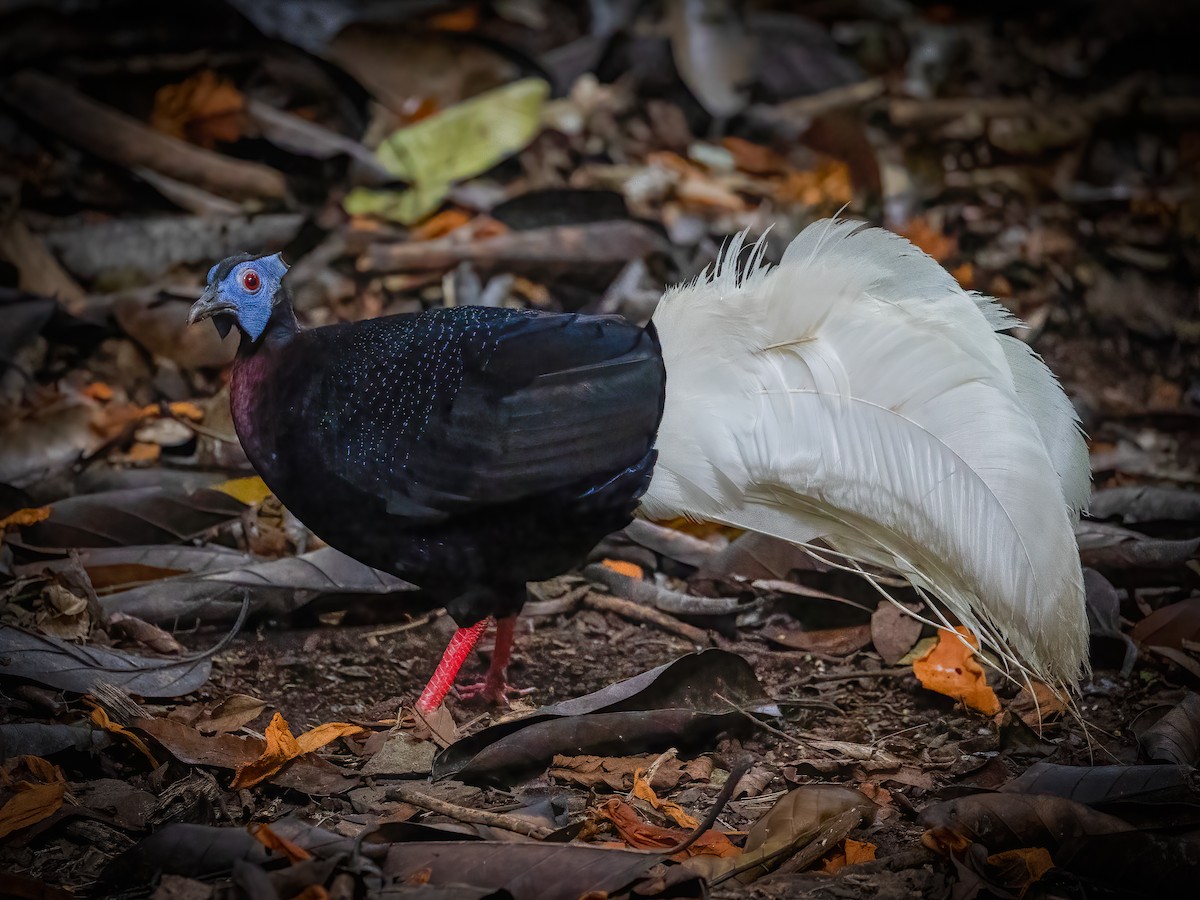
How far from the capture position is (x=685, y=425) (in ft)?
10.1

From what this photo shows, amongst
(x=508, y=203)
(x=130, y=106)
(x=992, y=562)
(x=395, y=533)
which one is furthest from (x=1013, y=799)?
(x=130, y=106)

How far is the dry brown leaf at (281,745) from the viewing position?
2711 millimetres

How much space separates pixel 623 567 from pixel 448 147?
2.90m

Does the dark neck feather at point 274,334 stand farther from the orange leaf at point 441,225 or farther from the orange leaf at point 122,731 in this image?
the orange leaf at point 441,225

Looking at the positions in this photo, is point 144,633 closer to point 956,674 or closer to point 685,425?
point 685,425

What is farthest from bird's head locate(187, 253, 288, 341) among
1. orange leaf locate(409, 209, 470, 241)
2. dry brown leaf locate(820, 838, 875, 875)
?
orange leaf locate(409, 209, 470, 241)

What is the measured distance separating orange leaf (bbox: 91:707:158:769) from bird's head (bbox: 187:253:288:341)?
990mm

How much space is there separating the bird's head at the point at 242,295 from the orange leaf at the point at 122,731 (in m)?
0.99

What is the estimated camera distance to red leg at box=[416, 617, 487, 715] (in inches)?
123

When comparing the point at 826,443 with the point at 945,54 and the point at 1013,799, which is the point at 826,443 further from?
the point at 945,54

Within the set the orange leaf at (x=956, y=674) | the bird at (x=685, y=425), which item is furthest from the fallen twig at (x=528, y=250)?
the orange leaf at (x=956, y=674)

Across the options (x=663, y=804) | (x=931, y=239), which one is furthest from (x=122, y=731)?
(x=931, y=239)

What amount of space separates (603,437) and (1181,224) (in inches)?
171

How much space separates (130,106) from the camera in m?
5.79
